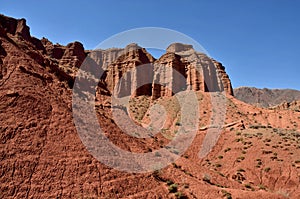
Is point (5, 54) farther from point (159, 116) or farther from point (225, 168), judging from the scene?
point (159, 116)

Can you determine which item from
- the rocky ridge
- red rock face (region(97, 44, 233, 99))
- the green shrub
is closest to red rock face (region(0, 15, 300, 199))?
the green shrub

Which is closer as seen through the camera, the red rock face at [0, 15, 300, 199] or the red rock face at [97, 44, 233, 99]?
the red rock face at [0, 15, 300, 199]

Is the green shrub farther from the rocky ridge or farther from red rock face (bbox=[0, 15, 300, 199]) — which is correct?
the rocky ridge

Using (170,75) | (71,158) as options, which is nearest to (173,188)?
(71,158)

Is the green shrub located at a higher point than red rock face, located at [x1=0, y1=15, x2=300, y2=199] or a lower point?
lower

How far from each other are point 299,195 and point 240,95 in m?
155

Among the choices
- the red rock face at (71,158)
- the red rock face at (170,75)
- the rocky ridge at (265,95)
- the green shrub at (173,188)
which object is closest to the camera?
the red rock face at (71,158)

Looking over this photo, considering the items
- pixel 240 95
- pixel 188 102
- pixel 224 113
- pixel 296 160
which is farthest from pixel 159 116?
pixel 240 95

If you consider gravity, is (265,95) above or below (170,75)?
above

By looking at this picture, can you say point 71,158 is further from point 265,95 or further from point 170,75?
point 265,95

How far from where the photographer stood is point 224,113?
58812mm

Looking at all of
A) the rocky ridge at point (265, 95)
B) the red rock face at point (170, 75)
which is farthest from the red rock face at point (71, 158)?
the rocky ridge at point (265, 95)

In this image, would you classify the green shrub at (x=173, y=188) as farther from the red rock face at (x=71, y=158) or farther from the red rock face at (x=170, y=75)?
the red rock face at (x=170, y=75)

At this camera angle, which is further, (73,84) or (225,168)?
(225,168)
